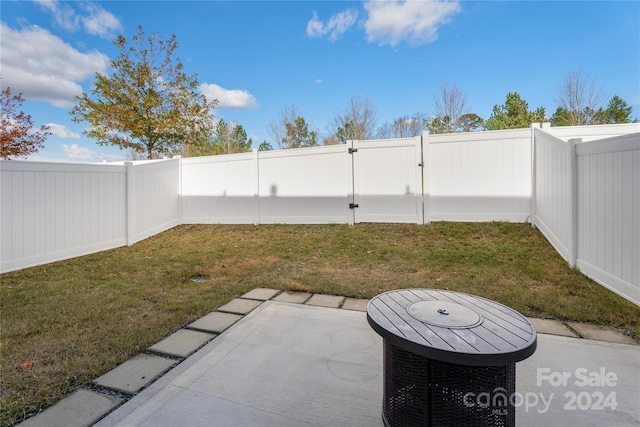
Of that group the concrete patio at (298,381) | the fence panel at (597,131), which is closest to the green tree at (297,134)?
the fence panel at (597,131)

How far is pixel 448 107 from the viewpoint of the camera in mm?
15875

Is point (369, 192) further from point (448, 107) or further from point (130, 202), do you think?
point (448, 107)

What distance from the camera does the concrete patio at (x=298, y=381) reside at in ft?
5.46

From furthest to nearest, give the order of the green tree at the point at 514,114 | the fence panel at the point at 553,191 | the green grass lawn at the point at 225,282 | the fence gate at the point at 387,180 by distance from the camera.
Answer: the green tree at the point at 514,114 < the fence gate at the point at 387,180 < the fence panel at the point at 553,191 < the green grass lawn at the point at 225,282

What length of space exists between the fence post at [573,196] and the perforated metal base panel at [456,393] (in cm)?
343

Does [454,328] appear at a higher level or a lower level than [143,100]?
lower

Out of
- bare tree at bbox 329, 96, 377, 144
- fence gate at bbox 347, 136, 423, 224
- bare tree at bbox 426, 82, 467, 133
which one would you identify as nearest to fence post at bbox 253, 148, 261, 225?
fence gate at bbox 347, 136, 423, 224

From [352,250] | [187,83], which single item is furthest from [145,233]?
[187,83]

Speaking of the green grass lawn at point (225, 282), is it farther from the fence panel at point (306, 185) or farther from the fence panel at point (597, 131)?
the fence panel at point (597, 131)

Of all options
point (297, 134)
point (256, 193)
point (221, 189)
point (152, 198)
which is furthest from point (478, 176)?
point (297, 134)

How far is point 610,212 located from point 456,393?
313 cm

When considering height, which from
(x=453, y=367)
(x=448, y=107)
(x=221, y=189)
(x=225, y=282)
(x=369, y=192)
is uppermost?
(x=448, y=107)

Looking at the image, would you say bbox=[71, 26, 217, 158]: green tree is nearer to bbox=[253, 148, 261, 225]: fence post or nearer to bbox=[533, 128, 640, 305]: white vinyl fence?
bbox=[253, 148, 261, 225]: fence post

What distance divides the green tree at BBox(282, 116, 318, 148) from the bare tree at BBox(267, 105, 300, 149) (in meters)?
0.12
